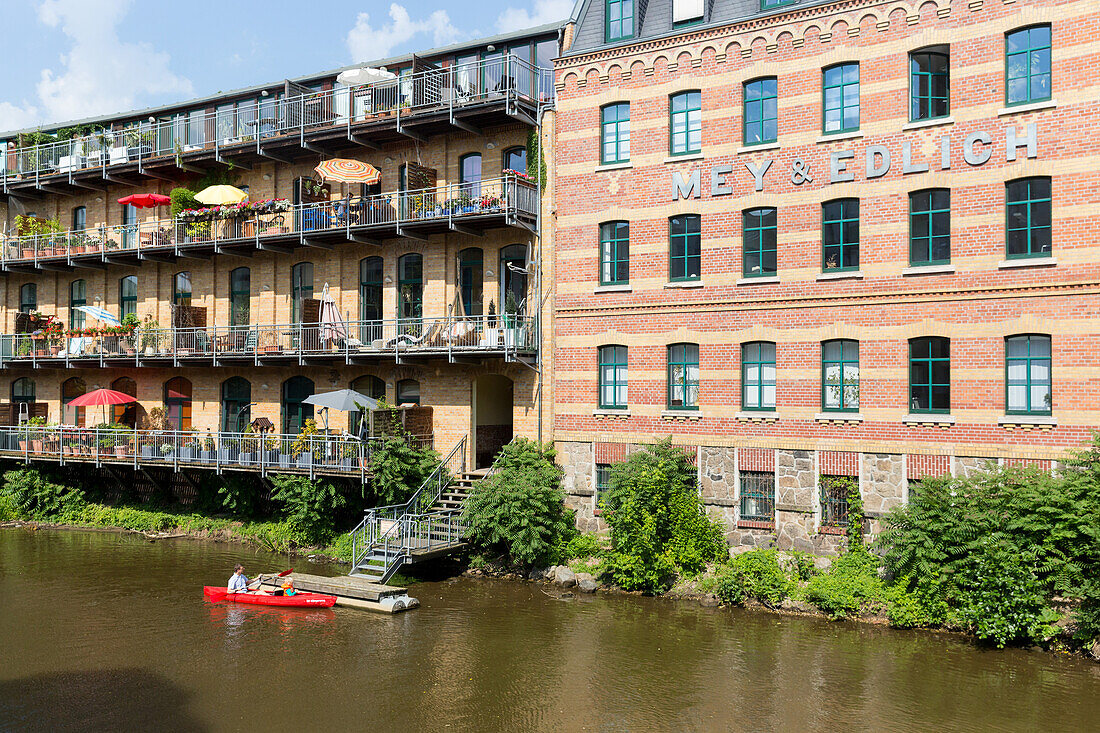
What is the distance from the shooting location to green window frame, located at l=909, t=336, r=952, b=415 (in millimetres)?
19688

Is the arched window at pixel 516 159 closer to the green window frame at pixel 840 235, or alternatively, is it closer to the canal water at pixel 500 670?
the green window frame at pixel 840 235

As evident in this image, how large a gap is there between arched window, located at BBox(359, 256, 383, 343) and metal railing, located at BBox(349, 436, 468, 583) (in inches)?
246

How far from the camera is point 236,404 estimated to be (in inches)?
1201

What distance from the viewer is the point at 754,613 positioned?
63.0 ft

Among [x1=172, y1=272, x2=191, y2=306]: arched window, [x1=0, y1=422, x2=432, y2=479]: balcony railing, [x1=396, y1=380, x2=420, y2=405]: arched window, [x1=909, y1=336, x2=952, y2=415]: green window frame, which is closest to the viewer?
[x1=909, y1=336, x2=952, y2=415]: green window frame

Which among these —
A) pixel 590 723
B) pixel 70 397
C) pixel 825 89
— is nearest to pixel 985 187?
pixel 825 89

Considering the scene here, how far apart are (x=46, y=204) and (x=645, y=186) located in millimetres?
25788

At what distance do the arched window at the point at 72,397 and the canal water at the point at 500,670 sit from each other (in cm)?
1407

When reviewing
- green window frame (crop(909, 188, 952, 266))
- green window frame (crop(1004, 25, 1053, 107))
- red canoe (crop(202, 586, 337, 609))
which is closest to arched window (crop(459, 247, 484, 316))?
red canoe (crop(202, 586, 337, 609))

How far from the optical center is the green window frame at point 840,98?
68.4 feet

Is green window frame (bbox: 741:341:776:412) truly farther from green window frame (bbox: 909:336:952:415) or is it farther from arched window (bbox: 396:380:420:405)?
arched window (bbox: 396:380:420:405)

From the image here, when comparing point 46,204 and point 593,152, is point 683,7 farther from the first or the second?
point 46,204

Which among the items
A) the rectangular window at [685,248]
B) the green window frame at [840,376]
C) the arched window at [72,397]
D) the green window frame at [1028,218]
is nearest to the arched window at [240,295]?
the arched window at [72,397]

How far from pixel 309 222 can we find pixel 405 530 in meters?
11.0
